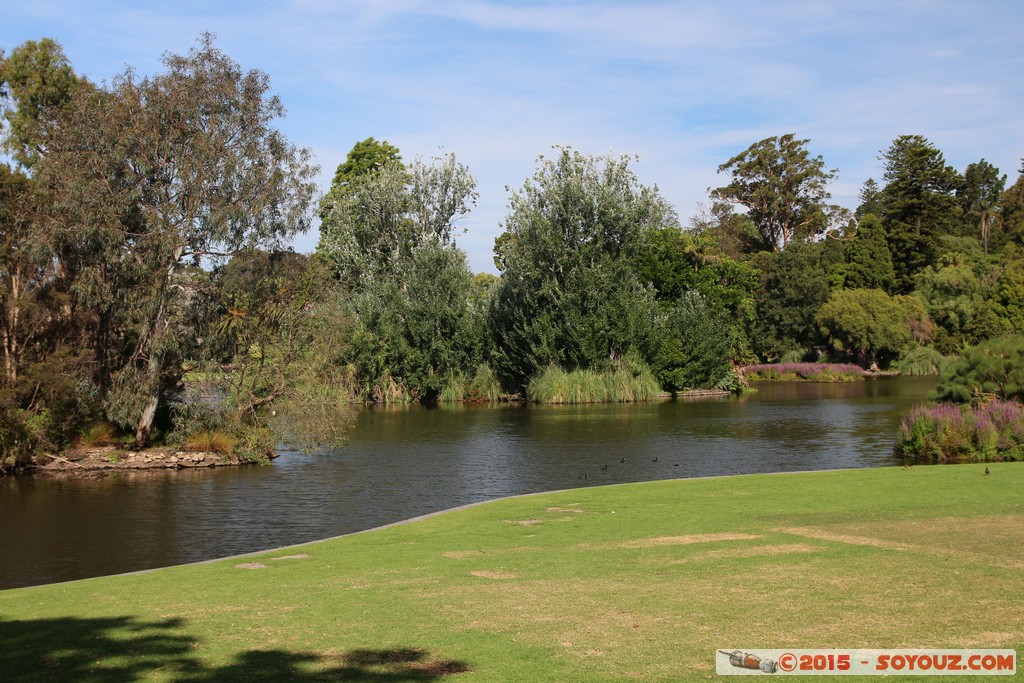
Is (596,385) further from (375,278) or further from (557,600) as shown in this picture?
(557,600)

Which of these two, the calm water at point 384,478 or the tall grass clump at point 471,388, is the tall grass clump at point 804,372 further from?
the calm water at point 384,478

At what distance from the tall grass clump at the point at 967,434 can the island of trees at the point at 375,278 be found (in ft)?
10.6

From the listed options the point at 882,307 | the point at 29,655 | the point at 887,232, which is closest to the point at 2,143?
the point at 29,655

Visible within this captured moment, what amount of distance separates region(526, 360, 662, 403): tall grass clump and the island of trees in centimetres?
19

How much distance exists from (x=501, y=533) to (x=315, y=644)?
716cm

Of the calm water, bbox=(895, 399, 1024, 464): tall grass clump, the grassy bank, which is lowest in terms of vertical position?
the calm water

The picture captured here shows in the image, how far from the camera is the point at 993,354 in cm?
2991

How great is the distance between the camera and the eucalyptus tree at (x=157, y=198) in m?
30.1

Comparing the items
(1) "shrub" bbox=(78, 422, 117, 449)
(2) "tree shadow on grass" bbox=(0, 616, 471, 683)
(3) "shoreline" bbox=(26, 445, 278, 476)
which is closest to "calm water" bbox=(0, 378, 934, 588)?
(3) "shoreline" bbox=(26, 445, 278, 476)

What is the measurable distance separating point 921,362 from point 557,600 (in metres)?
76.0

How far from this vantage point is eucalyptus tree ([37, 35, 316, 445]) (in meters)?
30.1

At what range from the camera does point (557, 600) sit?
10578 mm

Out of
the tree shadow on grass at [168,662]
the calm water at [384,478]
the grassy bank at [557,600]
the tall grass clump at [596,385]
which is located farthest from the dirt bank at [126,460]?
the tall grass clump at [596,385]

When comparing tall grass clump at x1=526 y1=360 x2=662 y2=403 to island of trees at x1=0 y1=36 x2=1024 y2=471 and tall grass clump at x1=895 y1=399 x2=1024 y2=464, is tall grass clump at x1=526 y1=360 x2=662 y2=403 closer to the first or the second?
island of trees at x1=0 y1=36 x2=1024 y2=471
